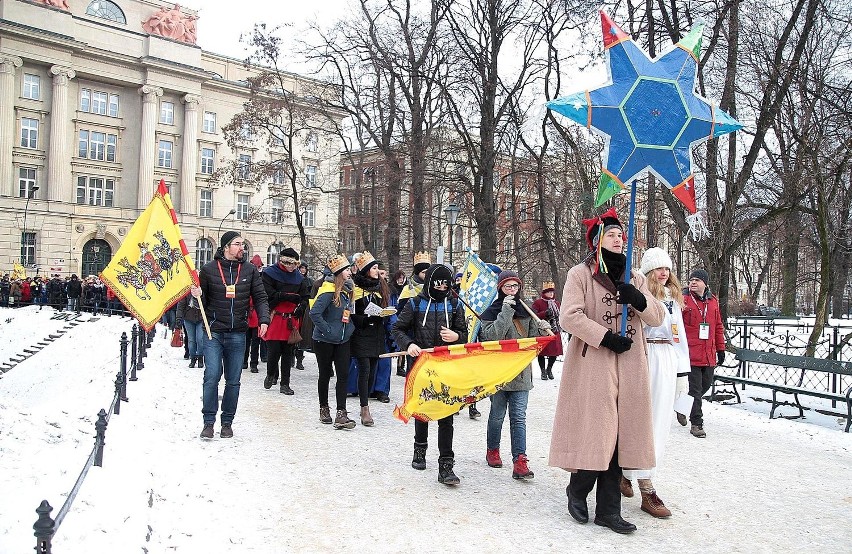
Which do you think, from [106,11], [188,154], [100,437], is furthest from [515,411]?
[106,11]

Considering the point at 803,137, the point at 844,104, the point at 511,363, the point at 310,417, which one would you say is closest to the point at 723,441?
the point at 511,363

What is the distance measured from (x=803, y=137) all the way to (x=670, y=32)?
561cm

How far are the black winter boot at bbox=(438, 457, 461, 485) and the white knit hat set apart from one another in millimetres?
2748

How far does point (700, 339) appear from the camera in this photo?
361 inches

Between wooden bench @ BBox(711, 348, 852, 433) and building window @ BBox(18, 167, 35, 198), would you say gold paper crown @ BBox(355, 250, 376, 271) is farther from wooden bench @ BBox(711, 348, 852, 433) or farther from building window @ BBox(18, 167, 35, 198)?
building window @ BBox(18, 167, 35, 198)

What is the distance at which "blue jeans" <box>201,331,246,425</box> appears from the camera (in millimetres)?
7570

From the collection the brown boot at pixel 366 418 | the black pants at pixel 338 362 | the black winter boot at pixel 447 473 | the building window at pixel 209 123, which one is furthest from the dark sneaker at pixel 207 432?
the building window at pixel 209 123

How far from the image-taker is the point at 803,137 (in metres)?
14.6

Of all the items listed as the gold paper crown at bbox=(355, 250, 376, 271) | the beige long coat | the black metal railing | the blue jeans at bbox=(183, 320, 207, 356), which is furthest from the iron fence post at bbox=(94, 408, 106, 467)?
the blue jeans at bbox=(183, 320, 207, 356)

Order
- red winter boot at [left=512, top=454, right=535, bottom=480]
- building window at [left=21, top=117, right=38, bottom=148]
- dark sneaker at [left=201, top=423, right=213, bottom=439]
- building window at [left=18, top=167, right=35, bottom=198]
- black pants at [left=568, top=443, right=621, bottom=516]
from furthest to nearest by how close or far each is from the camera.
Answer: building window at [left=21, top=117, right=38, bottom=148]
building window at [left=18, top=167, right=35, bottom=198]
dark sneaker at [left=201, top=423, right=213, bottom=439]
red winter boot at [left=512, top=454, right=535, bottom=480]
black pants at [left=568, top=443, right=621, bottom=516]

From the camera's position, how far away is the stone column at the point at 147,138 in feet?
195

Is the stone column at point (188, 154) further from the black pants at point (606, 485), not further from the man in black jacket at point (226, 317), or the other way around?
the black pants at point (606, 485)

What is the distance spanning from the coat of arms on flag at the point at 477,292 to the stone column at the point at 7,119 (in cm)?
5722

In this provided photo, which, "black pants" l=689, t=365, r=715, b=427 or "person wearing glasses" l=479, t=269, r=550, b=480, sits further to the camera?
"black pants" l=689, t=365, r=715, b=427
